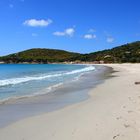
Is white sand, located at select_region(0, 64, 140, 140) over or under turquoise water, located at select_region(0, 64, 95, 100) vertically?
over

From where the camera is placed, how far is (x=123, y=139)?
6.49 meters

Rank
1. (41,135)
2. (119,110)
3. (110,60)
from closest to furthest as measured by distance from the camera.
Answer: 1. (41,135)
2. (119,110)
3. (110,60)

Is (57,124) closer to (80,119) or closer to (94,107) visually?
(80,119)

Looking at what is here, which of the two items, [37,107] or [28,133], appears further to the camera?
[37,107]

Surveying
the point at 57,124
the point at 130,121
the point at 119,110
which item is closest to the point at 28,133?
the point at 57,124

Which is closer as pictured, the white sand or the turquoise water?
the white sand

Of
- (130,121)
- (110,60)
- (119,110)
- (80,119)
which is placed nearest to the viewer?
(130,121)

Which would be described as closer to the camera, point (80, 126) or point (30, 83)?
point (80, 126)

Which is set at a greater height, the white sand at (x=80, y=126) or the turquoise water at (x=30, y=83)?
the white sand at (x=80, y=126)

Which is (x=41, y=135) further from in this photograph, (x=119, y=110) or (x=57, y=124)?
(x=119, y=110)

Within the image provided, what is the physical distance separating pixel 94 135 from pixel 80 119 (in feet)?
6.35

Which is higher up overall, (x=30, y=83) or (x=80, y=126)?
(x=80, y=126)

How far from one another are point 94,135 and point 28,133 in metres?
1.72

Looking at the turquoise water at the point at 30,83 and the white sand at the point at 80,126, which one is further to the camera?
the turquoise water at the point at 30,83
